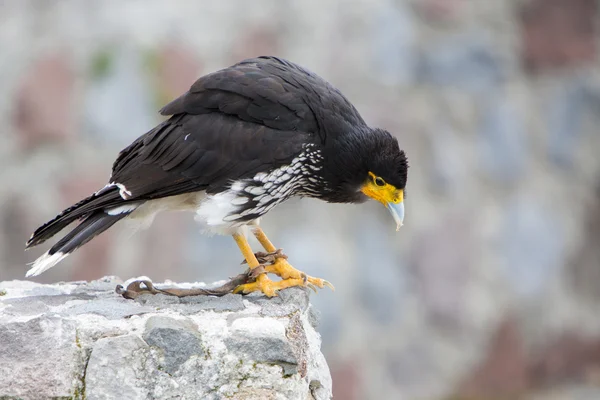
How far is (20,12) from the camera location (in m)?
3.79

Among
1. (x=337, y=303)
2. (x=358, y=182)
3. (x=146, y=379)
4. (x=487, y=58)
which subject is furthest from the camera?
Answer: (x=487, y=58)

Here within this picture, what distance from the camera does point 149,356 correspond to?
7.52 feet

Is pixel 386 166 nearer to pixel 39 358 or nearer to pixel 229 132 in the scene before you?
pixel 229 132

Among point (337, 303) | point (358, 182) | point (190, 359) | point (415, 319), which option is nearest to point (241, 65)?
point (358, 182)

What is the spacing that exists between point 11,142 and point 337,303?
5.06ft

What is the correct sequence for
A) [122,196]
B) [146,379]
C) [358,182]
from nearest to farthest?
[146,379] → [122,196] → [358,182]

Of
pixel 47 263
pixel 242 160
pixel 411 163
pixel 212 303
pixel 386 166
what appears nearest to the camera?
pixel 212 303

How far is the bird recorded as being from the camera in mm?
2803

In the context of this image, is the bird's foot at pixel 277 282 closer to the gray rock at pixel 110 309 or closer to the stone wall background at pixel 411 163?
the gray rock at pixel 110 309

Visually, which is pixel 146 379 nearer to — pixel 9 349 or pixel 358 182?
pixel 9 349

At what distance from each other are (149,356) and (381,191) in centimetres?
103

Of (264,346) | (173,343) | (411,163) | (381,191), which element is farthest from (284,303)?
(411,163)

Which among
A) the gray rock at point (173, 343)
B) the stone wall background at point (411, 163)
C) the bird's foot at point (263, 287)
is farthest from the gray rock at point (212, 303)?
the stone wall background at point (411, 163)

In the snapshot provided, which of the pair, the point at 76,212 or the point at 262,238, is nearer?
the point at 76,212
